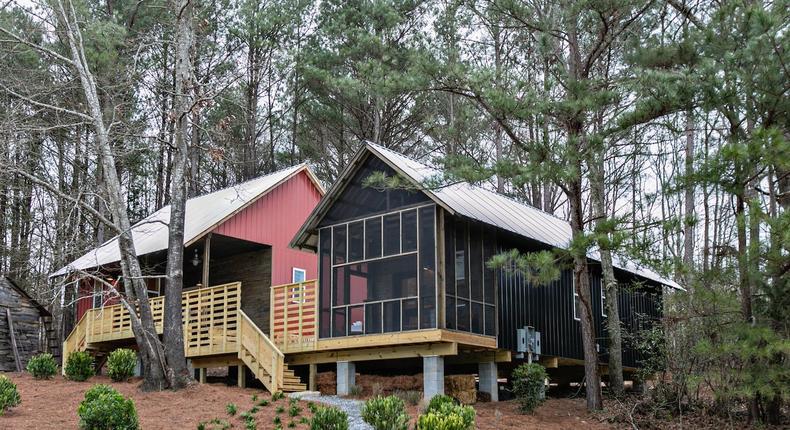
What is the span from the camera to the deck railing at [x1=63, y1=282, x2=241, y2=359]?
17125 millimetres

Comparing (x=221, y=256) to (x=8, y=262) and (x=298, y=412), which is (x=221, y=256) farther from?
(x=8, y=262)

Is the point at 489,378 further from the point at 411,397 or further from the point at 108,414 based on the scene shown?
the point at 108,414

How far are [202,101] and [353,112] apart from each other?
1369 cm

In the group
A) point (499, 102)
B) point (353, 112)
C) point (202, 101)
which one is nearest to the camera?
point (499, 102)

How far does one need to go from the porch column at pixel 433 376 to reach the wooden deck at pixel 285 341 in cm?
14

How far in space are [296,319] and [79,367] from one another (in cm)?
513

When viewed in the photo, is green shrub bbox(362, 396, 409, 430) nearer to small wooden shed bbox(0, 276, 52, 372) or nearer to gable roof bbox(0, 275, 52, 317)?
small wooden shed bbox(0, 276, 52, 372)

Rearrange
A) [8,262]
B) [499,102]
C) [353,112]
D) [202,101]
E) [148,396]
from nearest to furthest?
[499,102], [148,396], [202,101], [353,112], [8,262]

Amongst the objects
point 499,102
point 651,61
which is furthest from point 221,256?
point 651,61

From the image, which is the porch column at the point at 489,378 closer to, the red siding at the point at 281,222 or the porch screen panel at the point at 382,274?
the porch screen panel at the point at 382,274

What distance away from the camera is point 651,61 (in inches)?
544

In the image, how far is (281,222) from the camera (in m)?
21.2

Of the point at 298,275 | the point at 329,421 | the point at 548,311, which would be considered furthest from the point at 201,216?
the point at 329,421

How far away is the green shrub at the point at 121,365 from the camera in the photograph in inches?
666
